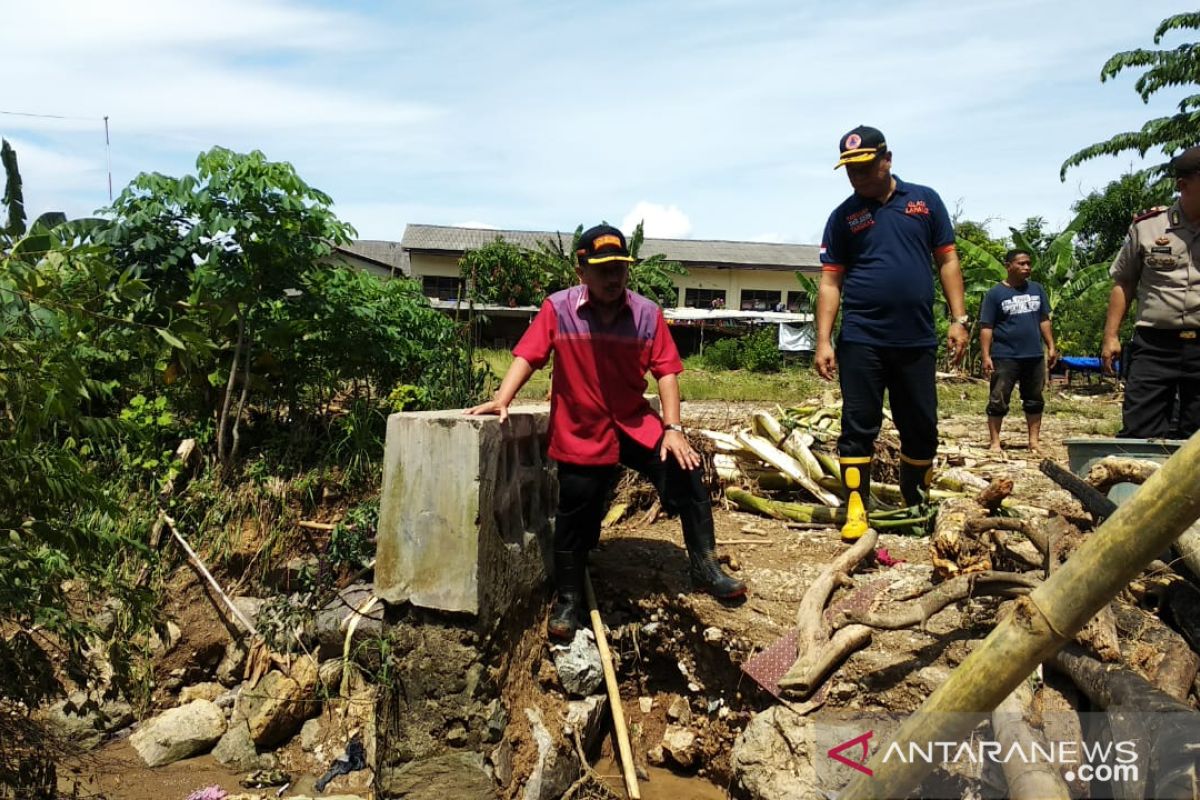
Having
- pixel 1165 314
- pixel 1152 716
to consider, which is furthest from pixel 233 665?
pixel 1165 314

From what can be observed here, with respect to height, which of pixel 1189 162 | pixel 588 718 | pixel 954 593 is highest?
pixel 1189 162

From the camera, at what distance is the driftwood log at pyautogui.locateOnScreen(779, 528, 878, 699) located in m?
3.45

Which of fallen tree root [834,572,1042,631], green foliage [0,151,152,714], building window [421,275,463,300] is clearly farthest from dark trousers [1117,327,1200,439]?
building window [421,275,463,300]

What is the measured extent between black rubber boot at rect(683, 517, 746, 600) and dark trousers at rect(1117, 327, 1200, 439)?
209cm

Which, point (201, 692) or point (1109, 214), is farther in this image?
point (1109, 214)

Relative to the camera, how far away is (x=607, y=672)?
4.25 m

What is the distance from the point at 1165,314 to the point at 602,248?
2801 millimetres

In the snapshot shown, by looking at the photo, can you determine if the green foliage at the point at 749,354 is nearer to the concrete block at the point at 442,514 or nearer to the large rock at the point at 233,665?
the large rock at the point at 233,665

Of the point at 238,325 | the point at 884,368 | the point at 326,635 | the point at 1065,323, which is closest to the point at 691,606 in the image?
the point at 884,368

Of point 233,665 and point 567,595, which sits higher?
point 567,595

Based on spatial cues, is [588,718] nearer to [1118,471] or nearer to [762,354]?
[1118,471]

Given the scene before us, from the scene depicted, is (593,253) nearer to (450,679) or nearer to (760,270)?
(450,679)

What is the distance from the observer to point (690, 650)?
4363 millimetres

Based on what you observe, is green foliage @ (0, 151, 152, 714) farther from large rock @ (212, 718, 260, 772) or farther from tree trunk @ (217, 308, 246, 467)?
tree trunk @ (217, 308, 246, 467)
